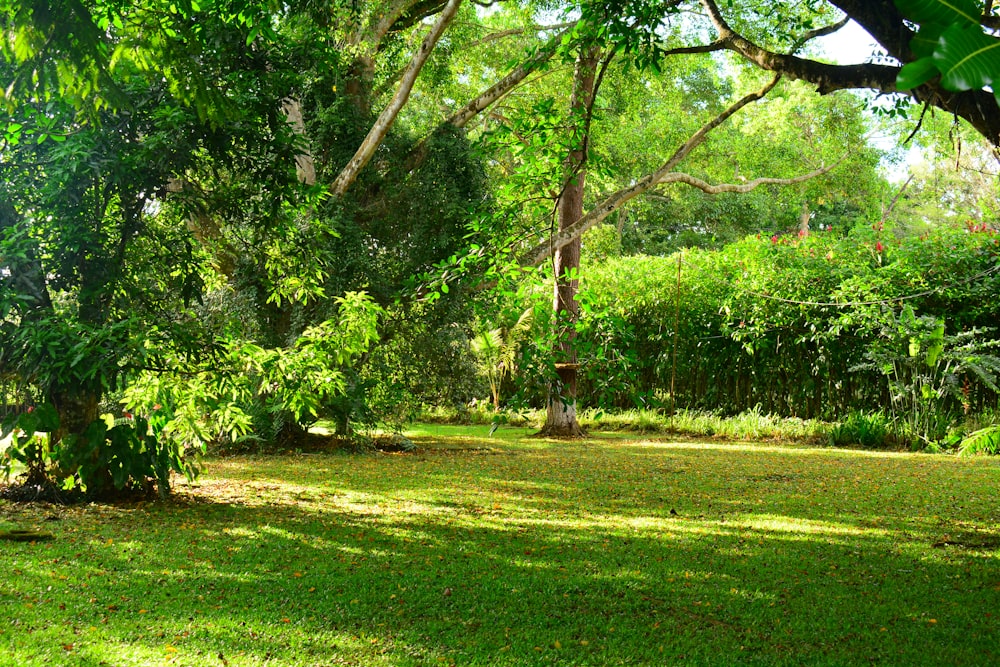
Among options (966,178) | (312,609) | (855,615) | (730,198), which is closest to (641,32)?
(855,615)

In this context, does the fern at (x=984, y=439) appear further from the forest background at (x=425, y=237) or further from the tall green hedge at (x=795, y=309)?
the tall green hedge at (x=795, y=309)

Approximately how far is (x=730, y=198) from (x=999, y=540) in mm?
21511

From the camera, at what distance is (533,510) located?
6109mm

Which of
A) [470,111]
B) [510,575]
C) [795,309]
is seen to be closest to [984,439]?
[510,575]

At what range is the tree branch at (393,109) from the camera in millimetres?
8648

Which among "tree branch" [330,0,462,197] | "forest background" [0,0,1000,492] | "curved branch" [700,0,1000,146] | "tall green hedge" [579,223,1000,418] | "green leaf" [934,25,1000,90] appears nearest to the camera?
"green leaf" [934,25,1000,90]

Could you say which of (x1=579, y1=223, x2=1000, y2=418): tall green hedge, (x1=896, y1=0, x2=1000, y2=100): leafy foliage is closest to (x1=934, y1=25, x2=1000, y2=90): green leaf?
(x1=896, y1=0, x2=1000, y2=100): leafy foliage

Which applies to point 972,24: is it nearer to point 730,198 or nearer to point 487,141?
point 487,141

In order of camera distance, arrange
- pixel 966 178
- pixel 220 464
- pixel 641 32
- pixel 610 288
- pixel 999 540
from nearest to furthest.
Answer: pixel 641 32 < pixel 999 540 < pixel 220 464 < pixel 610 288 < pixel 966 178

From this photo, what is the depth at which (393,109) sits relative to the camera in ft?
29.8

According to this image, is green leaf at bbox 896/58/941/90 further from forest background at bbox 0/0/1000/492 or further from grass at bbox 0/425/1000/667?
grass at bbox 0/425/1000/667

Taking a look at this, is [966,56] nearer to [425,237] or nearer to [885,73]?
[885,73]

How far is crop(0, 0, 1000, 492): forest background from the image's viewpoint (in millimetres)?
4816

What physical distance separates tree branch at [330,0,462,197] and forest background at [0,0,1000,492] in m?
0.04
